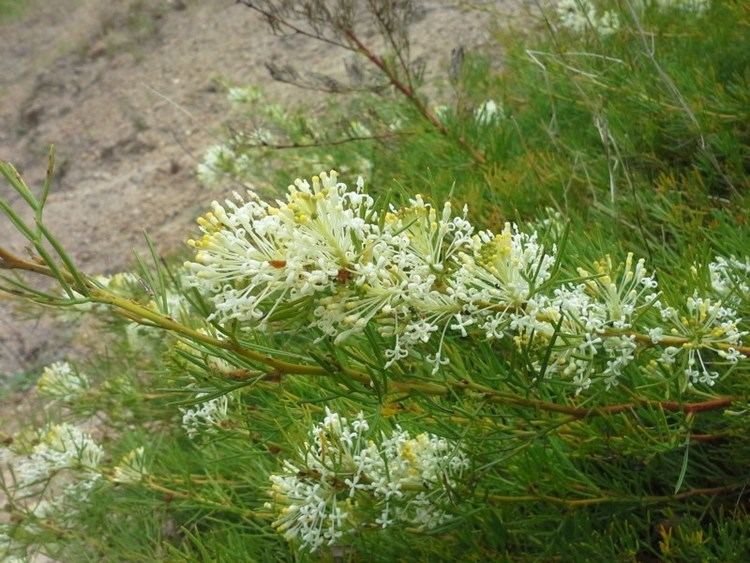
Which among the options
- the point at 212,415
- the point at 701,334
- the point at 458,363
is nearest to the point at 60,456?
the point at 212,415

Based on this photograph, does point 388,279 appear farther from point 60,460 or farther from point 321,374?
point 60,460

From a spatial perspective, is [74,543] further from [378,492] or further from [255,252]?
[255,252]

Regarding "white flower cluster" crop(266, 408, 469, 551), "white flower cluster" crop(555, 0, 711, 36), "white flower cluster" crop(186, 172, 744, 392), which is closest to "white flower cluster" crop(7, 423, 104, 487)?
"white flower cluster" crop(266, 408, 469, 551)

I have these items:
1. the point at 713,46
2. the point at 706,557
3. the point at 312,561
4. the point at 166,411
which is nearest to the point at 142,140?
the point at 166,411

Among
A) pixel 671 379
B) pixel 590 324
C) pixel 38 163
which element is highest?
pixel 590 324

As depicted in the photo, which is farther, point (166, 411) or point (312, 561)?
point (166, 411)

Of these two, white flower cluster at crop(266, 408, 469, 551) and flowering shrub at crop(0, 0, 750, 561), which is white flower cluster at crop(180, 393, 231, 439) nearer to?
flowering shrub at crop(0, 0, 750, 561)

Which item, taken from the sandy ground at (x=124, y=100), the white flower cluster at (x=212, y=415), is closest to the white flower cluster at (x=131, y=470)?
the white flower cluster at (x=212, y=415)
